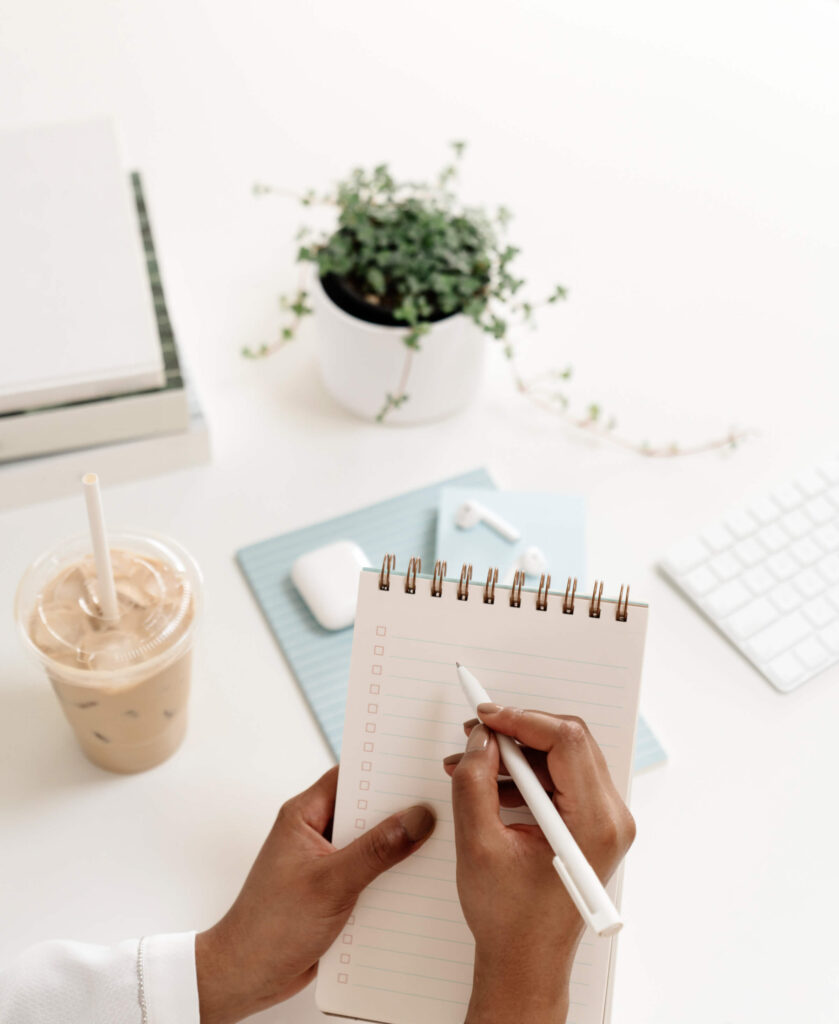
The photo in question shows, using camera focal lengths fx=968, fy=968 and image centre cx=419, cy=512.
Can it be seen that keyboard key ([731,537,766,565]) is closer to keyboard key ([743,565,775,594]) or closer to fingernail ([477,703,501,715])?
keyboard key ([743,565,775,594])

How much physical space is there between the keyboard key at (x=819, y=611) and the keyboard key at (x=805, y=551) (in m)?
0.04

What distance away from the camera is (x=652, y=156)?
1.32 metres

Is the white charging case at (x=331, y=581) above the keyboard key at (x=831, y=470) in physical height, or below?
below

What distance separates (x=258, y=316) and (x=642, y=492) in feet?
1.57

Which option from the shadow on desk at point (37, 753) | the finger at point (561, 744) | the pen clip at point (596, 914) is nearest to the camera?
the pen clip at point (596, 914)

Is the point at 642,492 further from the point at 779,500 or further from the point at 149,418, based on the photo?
the point at 149,418

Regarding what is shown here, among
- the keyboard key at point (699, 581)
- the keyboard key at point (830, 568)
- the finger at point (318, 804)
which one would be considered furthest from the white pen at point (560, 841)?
the keyboard key at point (830, 568)

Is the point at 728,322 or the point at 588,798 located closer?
the point at 588,798

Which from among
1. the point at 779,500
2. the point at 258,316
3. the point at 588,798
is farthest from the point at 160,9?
the point at 588,798

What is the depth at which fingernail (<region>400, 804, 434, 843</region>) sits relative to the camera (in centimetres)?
64

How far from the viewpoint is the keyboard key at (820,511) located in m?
0.97

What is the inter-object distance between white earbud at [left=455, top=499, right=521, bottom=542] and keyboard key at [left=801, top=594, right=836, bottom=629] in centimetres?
28

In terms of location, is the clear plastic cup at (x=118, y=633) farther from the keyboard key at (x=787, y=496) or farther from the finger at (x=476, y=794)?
A: the keyboard key at (x=787, y=496)

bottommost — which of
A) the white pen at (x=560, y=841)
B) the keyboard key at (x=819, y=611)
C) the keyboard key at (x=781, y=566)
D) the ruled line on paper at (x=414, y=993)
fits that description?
the ruled line on paper at (x=414, y=993)
